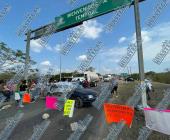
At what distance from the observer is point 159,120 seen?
22.9 ft

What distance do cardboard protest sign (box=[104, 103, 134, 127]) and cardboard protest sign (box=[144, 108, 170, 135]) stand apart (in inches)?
28.2

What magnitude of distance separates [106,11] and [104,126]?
7056 millimetres

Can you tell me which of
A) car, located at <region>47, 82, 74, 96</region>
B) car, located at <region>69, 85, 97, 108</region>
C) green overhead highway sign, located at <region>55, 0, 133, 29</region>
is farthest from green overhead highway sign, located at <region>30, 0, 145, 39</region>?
car, located at <region>69, 85, 97, 108</region>

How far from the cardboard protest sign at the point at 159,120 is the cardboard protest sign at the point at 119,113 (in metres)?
0.72

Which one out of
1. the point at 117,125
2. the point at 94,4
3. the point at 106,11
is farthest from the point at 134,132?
the point at 94,4

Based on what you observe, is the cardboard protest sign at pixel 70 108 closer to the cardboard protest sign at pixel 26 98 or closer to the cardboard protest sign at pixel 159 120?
the cardboard protest sign at pixel 159 120

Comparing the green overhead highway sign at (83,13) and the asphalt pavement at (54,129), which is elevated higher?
the green overhead highway sign at (83,13)

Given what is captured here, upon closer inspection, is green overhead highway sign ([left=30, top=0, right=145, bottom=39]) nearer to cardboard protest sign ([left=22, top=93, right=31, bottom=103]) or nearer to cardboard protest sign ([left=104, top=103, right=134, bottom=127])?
cardboard protest sign ([left=22, top=93, right=31, bottom=103])

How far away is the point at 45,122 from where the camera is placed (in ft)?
35.8

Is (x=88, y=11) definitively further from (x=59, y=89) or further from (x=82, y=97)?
(x=59, y=89)

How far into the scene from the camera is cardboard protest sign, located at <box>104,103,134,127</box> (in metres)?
8.31

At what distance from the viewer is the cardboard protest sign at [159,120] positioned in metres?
6.62

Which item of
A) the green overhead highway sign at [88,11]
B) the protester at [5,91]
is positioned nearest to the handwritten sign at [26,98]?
the protester at [5,91]

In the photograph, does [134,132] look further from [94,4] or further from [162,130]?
[94,4]
